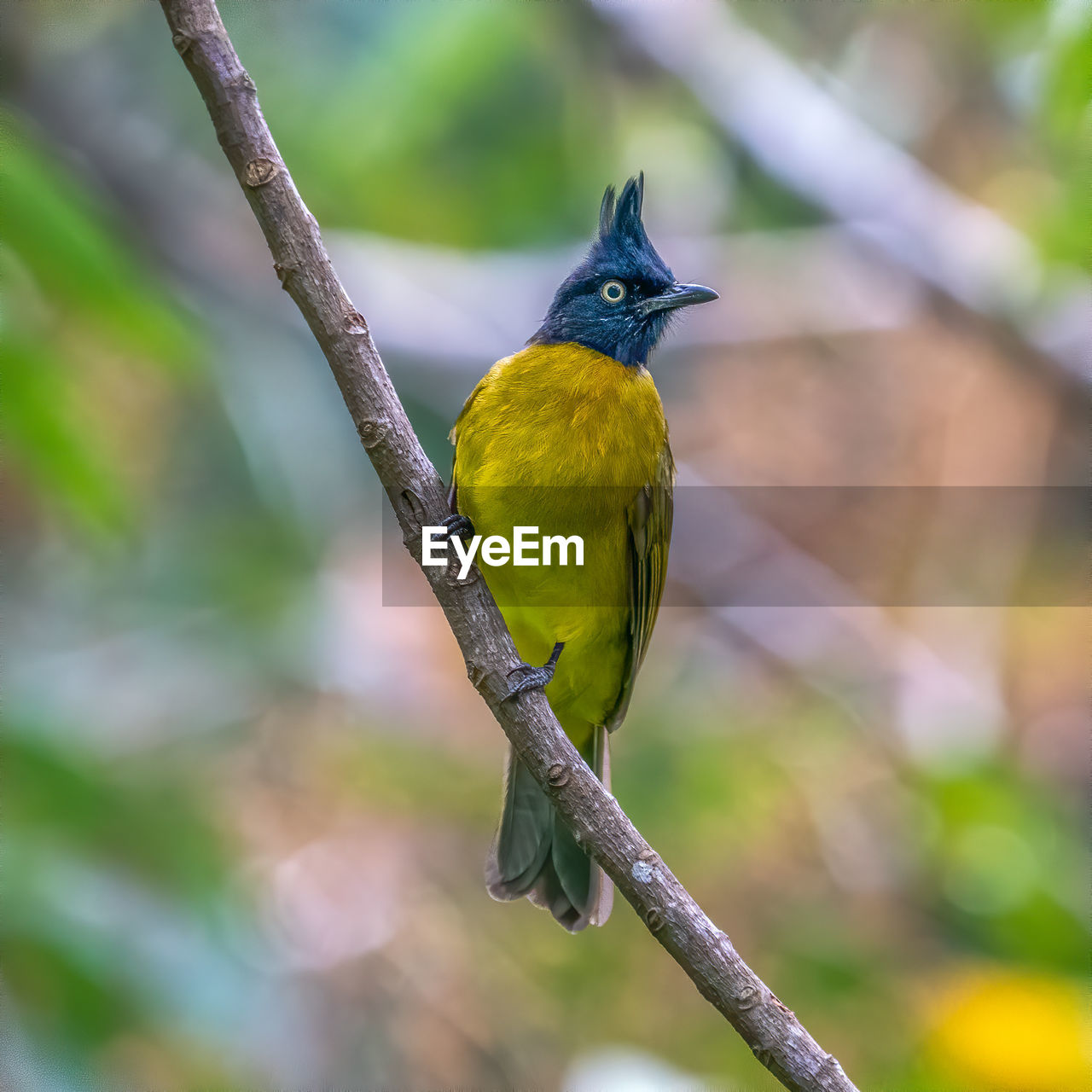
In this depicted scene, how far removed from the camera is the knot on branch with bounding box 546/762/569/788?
91.6 inches

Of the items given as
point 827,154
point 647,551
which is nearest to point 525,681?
point 647,551

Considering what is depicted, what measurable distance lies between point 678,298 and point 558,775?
1712 millimetres

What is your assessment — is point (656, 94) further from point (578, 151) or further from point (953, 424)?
point (953, 424)

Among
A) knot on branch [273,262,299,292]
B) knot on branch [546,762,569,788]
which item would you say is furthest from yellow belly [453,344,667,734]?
knot on branch [273,262,299,292]

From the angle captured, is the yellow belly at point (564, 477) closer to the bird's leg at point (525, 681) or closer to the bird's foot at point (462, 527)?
the bird's foot at point (462, 527)

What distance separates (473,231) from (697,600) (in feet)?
8.69

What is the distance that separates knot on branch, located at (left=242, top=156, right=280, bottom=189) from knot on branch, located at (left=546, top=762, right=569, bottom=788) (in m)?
1.26

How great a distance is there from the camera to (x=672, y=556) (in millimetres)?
6793

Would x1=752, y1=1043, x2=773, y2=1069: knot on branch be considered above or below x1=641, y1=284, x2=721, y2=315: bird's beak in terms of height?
below

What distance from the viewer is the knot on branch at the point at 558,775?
2.33 m

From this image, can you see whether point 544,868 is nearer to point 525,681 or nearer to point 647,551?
point 647,551

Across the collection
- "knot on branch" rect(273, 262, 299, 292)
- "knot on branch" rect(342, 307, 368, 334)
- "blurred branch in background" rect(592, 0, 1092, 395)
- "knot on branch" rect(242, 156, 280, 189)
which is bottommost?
"knot on branch" rect(342, 307, 368, 334)

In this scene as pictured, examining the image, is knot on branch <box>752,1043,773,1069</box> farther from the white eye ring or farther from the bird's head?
the white eye ring

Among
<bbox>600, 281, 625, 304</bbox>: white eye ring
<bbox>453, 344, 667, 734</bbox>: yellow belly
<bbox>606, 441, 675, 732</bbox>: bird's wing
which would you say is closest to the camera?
<bbox>453, 344, 667, 734</bbox>: yellow belly
